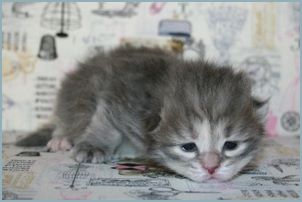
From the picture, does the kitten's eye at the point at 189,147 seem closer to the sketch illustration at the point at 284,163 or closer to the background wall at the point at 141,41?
the sketch illustration at the point at 284,163

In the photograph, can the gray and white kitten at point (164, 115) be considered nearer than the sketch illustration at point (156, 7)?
Yes

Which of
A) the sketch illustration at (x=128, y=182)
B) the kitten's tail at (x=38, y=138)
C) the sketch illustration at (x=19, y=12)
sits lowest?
the kitten's tail at (x=38, y=138)

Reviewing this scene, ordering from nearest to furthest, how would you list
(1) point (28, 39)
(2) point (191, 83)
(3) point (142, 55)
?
(2) point (191, 83) → (3) point (142, 55) → (1) point (28, 39)

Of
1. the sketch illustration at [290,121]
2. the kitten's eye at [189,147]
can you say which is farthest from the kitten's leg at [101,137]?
the sketch illustration at [290,121]

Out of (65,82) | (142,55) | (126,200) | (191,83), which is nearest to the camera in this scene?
(126,200)

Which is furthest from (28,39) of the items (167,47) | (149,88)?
(149,88)

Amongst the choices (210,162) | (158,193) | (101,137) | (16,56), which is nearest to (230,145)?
(210,162)

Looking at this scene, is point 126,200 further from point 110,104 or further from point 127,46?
point 127,46
